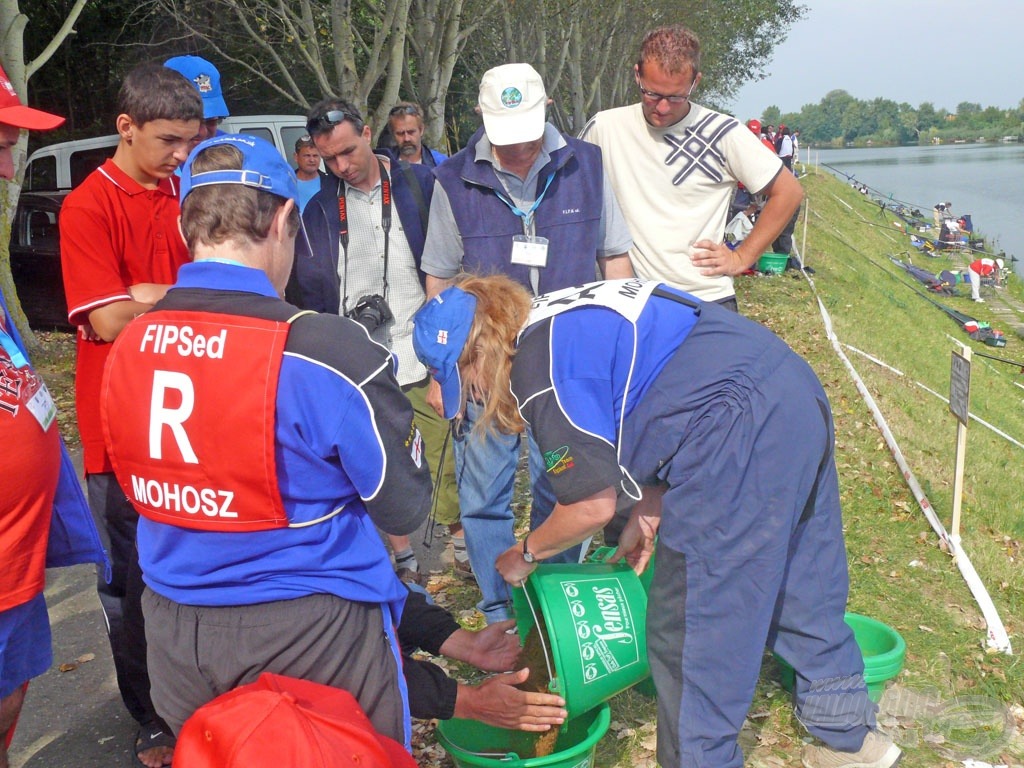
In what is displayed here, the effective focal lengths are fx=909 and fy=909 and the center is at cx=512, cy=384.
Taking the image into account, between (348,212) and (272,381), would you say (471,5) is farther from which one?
(272,381)

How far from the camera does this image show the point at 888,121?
17775 centimetres

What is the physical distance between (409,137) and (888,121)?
193m

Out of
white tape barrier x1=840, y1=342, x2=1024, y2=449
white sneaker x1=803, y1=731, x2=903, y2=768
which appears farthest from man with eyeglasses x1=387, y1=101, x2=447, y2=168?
white tape barrier x1=840, y1=342, x2=1024, y2=449

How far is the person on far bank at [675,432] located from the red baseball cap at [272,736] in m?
0.92

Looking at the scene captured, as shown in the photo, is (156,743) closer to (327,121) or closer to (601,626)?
(601,626)

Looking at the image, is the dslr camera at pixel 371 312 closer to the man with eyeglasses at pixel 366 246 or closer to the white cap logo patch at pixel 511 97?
the man with eyeglasses at pixel 366 246

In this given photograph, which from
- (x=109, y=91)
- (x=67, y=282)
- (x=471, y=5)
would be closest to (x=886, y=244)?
(x=471, y=5)

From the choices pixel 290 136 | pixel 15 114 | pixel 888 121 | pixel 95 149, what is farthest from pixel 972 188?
pixel 888 121

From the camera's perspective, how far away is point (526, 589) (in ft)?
10.3

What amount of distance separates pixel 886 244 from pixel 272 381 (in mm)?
34243

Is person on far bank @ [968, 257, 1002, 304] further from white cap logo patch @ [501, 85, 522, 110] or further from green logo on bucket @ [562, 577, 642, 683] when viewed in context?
green logo on bucket @ [562, 577, 642, 683]

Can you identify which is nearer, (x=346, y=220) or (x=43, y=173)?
A: (x=346, y=220)

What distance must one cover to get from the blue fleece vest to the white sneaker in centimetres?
200

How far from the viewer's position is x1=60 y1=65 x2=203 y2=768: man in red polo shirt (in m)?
2.83
